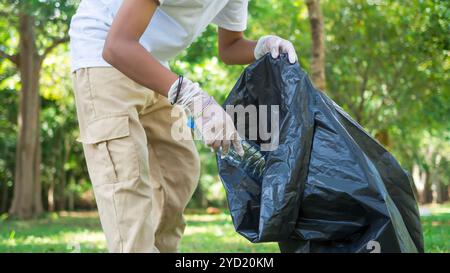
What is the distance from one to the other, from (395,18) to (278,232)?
1041cm

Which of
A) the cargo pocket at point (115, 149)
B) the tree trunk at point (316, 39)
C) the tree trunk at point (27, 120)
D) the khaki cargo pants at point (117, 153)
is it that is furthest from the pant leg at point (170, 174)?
the tree trunk at point (27, 120)

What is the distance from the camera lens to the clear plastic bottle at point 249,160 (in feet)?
7.79

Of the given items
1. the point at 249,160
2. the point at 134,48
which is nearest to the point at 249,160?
the point at 249,160

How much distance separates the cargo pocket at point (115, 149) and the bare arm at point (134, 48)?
244 mm

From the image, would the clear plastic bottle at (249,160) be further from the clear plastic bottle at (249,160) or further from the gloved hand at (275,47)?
the gloved hand at (275,47)

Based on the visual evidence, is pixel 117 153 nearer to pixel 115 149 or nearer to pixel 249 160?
pixel 115 149

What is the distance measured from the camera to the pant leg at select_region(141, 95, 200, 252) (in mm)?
2857

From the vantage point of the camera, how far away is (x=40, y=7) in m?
8.76

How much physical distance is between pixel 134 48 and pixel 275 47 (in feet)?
2.10

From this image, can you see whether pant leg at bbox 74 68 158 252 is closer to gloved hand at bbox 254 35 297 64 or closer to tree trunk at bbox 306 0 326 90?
gloved hand at bbox 254 35 297 64

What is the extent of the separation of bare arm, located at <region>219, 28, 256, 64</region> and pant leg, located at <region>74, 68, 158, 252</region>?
614 mm

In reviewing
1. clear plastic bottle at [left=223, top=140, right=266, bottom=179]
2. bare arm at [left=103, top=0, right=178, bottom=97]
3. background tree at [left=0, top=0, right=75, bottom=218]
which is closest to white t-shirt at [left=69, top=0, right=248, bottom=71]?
bare arm at [left=103, top=0, right=178, bottom=97]
